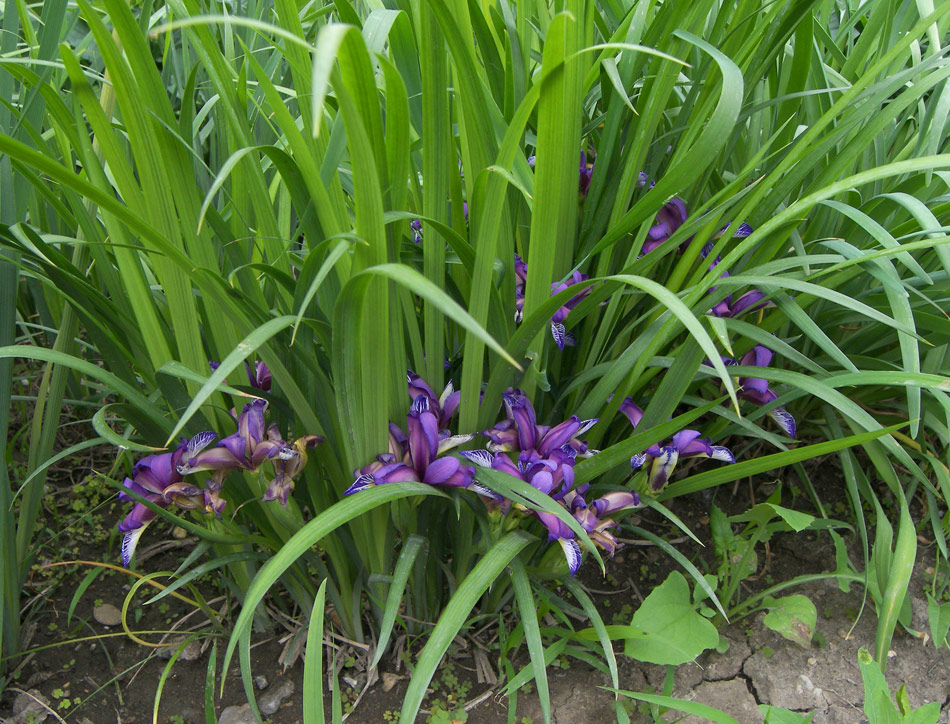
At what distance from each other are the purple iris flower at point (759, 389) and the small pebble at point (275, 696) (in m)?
0.83

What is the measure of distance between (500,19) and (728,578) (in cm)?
101

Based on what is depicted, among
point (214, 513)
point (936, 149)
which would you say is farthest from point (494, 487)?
point (936, 149)

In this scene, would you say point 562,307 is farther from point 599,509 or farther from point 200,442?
point 200,442

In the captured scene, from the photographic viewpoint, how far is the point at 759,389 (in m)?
1.10

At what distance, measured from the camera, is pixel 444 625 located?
Answer: 2.80 feet

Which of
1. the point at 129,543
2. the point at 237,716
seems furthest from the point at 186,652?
the point at 129,543

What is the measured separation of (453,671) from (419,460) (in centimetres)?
45

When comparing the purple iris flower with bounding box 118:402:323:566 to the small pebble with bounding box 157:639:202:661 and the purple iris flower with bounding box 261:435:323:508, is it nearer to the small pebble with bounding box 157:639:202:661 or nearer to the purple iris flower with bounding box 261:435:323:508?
the purple iris flower with bounding box 261:435:323:508

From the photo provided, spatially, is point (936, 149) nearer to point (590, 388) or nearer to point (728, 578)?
point (590, 388)

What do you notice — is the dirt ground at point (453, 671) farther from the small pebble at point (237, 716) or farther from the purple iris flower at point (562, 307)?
the purple iris flower at point (562, 307)

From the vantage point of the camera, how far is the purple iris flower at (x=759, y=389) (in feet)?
3.63

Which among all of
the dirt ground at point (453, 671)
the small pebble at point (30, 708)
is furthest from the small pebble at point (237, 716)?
the small pebble at point (30, 708)

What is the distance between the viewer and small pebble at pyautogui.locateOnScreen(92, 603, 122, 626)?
1260mm

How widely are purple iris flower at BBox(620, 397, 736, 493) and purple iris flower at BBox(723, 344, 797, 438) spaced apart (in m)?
0.12
